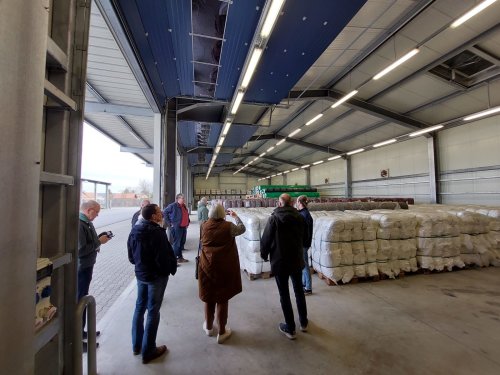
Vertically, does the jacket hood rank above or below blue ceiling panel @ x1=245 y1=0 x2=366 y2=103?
below

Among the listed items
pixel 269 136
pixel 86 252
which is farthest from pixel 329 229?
pixel 269 136

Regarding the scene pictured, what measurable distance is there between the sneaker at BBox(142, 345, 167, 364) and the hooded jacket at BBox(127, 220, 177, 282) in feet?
2.71

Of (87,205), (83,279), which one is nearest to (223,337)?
Answer: (83,279)

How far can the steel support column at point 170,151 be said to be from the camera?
6.70 m

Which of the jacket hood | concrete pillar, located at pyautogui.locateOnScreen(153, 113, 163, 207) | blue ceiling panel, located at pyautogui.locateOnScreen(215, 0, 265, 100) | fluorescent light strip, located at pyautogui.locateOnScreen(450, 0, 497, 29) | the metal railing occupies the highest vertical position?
fluorescent light strip, located at pyautogui.locateOnScreen(450, 0, 497, 29)

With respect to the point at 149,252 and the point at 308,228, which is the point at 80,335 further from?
the point at 308,228

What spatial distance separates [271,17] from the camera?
11.0 feet

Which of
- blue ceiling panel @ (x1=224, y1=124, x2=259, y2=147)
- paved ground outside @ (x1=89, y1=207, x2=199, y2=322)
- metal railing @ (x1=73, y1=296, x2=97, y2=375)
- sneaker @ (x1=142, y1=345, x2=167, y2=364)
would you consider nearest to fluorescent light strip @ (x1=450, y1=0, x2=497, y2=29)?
blue ceiling panel @ (x1=224, y1=124, x2=259, y2=147)

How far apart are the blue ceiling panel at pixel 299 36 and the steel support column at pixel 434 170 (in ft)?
36.4

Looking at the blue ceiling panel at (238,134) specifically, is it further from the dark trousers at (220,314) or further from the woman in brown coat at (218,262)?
the dark trousers at (220,314)

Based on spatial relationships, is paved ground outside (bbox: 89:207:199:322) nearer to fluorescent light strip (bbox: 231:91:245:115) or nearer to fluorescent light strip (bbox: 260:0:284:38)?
fluorescent light strip (bbox: 231:91:245:115)

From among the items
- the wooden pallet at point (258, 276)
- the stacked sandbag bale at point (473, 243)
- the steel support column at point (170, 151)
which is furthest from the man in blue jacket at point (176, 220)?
→ the stacked sandbag bale at point (473, 243)

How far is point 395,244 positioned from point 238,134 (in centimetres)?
757

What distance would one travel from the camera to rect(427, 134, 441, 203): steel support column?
1280cm
